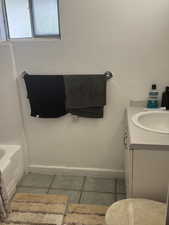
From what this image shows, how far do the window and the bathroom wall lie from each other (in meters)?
0.19

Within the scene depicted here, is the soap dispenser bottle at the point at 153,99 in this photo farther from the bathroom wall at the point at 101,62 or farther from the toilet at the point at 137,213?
the toilet at the point at 137,213

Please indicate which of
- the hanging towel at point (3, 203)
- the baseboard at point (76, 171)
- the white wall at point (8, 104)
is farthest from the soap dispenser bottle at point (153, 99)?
the hanging towel at point (3, 203)

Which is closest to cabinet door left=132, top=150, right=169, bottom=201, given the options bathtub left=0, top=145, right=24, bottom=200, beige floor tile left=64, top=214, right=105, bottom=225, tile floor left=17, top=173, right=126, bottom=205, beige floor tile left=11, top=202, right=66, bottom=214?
beige floor tile left=64, top=214, right=105, bottom=225

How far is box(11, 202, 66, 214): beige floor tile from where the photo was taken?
→ 1917 millimetres

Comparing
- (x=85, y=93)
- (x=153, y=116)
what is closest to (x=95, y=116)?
(x=85, y=93)

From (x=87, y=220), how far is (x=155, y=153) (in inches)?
31.8

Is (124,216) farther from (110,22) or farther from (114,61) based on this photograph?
(110,22)

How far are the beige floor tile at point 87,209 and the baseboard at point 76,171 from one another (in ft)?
1.35

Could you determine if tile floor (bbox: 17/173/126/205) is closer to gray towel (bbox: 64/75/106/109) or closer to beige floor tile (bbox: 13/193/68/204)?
beige floor tile (bbox: 13/193/68/204)

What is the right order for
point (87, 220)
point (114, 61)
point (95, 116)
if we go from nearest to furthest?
point (87, 220) → point (114, 61) → point (95, 116)

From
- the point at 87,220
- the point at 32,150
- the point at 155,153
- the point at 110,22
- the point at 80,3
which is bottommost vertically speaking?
the point at 87,220

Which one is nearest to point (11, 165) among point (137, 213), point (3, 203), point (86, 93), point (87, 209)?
point (3, 203)

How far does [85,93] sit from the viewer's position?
2037 mm

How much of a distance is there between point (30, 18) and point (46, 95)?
Answer: 27.8 inches
